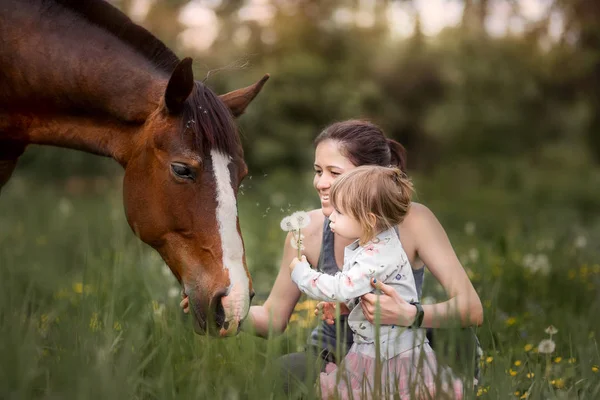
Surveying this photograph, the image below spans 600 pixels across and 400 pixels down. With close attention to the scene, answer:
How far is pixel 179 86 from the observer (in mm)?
2666

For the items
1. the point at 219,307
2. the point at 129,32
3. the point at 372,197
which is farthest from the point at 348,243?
the point at 129,32

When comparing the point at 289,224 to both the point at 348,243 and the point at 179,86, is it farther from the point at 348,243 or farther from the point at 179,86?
the point at 179,86

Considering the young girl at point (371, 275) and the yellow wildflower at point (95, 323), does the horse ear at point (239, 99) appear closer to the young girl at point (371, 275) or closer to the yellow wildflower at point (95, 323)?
the young girl at point (371, 275)

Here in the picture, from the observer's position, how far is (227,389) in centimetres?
236

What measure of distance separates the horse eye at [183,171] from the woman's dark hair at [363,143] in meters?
0.58

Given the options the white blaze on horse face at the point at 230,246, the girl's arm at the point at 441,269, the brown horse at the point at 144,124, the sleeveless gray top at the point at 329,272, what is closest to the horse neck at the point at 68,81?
the brown horse at the point at 144,124

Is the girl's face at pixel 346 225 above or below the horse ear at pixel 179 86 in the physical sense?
below

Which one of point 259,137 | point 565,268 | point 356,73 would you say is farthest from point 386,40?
point 565,268

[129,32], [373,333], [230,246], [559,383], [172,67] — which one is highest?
[129,32]

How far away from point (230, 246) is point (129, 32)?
47.0 inches

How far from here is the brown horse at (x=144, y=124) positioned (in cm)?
257

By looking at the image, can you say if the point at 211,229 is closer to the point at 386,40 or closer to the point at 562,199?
the point at 562,199

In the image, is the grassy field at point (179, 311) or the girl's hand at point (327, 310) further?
the girl's hand at point (327, 310)

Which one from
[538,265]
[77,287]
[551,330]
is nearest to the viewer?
[551,330]
